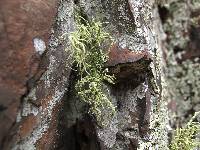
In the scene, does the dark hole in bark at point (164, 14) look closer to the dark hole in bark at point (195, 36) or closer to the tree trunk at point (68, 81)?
the dark hole in bark at point (195, 36)

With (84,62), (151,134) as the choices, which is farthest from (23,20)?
(151,134)

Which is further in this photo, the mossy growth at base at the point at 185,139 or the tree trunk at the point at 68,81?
the mossy growth at base at the point at 185,139

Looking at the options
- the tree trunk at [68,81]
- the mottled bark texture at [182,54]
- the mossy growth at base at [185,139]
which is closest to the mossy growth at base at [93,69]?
the tree trunk at [68,81]

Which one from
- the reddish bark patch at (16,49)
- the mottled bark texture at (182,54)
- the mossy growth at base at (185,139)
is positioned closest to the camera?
the reddish bark patch at (16,49)

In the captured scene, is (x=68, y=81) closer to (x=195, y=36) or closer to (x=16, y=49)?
(x=16, y=49)

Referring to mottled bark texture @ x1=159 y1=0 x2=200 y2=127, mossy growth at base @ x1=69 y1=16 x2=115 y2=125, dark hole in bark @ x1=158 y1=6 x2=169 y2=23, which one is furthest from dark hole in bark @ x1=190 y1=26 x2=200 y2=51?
mossy growth at base @ x1=69 y1=16 x2=115 y2=125

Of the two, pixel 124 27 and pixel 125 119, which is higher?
pixel 124 27

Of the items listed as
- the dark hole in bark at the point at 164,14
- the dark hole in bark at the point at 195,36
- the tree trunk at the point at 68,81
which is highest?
the dark hole in bark at the point at 164,14

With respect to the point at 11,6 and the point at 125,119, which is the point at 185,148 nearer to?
the point at 125,119
